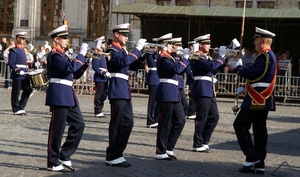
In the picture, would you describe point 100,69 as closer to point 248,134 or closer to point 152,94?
point 152,94

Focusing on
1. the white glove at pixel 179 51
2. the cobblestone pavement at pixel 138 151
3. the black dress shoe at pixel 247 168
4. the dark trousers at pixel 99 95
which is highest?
the white glove at pixel 179 51

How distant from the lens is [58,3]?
3703 cm

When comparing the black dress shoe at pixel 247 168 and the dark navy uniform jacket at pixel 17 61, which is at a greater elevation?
the dark navy uniform jacket at pixel 17 61

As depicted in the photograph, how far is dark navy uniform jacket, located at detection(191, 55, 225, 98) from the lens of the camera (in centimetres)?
1250

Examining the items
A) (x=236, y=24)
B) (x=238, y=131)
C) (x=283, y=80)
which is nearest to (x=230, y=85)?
(x=283, y=80)

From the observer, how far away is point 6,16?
38.1 m

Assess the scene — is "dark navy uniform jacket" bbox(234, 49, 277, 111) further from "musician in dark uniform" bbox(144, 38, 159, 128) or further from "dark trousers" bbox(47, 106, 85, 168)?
"musician in dark uniform" bbox(144, 38, 159, 128)

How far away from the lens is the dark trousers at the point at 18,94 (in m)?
18.0

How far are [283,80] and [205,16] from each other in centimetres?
435

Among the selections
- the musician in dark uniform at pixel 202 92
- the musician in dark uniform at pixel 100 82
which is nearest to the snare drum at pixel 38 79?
the musician in dark uniform at pixel 100 82

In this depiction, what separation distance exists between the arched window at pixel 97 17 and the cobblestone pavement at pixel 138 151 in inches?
687

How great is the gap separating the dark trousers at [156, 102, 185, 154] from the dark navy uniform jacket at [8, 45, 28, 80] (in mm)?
6734

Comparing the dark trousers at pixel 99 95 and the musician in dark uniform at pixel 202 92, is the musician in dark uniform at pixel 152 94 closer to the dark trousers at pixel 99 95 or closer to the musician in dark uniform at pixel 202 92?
the dark trousers at pixel 99 95

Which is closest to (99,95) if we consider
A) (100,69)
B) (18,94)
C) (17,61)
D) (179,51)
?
(100,69)
